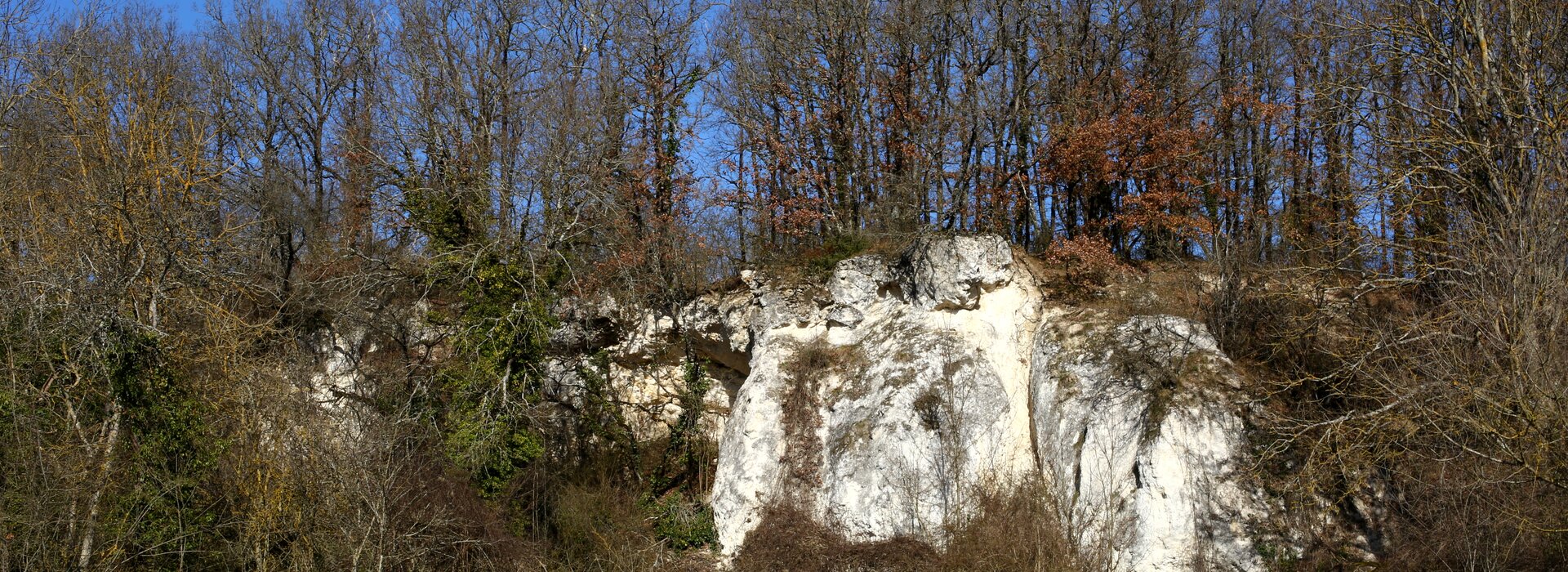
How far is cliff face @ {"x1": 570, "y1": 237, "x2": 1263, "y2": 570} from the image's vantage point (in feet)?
43.7

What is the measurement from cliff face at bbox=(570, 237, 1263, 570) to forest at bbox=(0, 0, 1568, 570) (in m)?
0.76

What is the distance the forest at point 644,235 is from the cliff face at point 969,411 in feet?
2.48

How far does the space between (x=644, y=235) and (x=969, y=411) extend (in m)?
7.20

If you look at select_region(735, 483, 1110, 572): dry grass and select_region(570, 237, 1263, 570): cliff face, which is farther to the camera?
select_region(570, 237, 1263, 570): cliff face

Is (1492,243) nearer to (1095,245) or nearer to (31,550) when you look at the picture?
(1095,245)

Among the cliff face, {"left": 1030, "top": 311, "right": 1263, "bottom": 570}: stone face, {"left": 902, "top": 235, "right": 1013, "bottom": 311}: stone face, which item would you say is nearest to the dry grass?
the cliff face

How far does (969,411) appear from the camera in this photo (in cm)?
1514

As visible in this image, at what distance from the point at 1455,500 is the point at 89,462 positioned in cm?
1575

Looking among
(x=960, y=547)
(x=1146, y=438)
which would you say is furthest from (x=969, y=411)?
(x=1146, y=438)

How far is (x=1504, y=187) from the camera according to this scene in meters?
12.1

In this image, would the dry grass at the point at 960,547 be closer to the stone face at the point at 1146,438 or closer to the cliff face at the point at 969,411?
the cliff face at the point at 969,411

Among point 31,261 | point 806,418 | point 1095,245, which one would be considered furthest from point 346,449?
point 1095,245

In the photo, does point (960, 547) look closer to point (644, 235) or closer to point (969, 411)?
point (969, 411)

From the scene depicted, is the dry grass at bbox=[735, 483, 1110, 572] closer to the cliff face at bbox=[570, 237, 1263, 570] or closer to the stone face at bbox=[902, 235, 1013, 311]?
the cliff face at bbox=[570, 237, 1263, 570]
